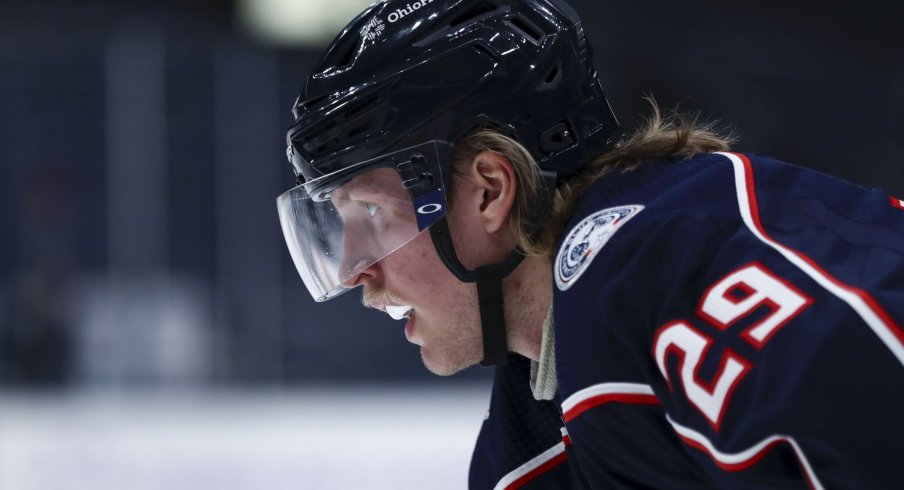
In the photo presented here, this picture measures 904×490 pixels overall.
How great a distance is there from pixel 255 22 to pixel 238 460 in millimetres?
3280

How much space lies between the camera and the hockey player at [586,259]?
3.08 ft

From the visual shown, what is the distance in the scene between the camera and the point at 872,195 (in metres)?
1.27

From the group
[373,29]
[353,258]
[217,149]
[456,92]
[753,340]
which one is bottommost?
[753,340]

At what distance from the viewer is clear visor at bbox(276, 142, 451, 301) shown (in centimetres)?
147

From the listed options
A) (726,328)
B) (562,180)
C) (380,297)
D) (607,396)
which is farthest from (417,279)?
(726,328)

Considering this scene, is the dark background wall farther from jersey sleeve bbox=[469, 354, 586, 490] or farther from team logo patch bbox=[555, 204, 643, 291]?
team logo patch bbox=[555, 204, 643, 291]

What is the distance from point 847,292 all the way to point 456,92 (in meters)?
0.65

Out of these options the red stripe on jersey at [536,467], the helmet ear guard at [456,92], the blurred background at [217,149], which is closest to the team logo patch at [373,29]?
the helmet ear guard at [456,92]

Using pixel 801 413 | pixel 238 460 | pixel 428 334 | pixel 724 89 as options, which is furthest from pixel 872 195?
pixel 724 89

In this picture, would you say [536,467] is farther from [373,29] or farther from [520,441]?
[373,29]

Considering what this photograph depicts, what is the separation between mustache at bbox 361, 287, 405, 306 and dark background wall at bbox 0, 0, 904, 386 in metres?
3.95

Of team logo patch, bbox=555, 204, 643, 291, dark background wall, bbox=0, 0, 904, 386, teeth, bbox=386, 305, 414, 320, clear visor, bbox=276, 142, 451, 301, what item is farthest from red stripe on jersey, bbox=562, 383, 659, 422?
dark background wall, bbox=0, 0, 904, 386

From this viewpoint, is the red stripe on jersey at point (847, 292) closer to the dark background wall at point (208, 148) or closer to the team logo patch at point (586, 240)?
the team logo patch at point (586, 240)

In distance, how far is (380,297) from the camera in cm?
164
